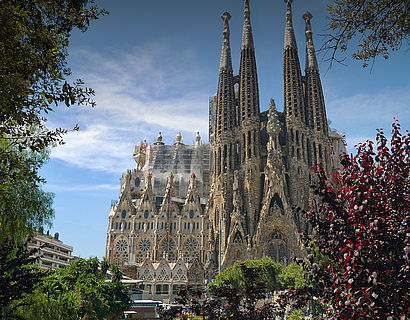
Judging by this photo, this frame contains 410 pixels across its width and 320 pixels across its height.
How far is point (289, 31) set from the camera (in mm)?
61250

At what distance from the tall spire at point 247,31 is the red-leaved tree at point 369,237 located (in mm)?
56042

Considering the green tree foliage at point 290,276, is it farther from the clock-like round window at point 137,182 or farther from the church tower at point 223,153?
the clock-like round window at point 137,182

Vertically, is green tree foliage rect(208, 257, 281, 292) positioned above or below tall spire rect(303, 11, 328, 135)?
below

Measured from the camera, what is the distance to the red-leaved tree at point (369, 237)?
604cm

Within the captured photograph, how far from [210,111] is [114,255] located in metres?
32.6

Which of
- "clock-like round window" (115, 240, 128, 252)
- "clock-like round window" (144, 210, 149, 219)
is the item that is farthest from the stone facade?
"clock-like round window" (115, 240, 128, 252)

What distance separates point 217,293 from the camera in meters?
12.6

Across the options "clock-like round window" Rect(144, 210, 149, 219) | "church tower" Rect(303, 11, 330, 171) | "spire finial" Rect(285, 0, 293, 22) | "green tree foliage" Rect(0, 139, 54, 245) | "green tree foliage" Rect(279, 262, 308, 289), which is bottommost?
"green tree foliage" Rect(279, 262, 308, 289)

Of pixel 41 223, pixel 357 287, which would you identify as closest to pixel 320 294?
pixel 357 287

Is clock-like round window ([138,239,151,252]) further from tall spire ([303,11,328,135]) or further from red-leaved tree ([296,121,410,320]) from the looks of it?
red-leaved tree ([296,121,410,320])

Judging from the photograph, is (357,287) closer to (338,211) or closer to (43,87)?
(338,211)

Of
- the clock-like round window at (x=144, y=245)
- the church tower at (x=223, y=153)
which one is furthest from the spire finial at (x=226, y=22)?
the clock-like round window at (x=144, y=245)

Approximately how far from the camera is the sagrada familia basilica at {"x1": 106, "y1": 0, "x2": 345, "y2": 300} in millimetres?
49938

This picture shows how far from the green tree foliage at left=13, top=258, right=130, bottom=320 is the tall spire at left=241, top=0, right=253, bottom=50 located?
45299 mm
